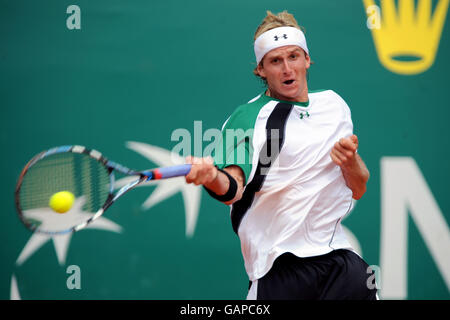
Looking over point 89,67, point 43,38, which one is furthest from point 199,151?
point 43,38

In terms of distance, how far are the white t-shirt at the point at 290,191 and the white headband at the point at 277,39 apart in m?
0.25

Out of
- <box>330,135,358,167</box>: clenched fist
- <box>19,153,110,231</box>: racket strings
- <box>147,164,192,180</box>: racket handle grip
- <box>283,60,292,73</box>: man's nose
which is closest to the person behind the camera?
<box>147,164,192,180</box>: racket handle grip

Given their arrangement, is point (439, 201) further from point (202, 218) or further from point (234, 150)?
point (234, 150)

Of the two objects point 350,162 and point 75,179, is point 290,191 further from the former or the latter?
point 75,179

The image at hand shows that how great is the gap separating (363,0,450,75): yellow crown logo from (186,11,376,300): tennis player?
4.80 ft

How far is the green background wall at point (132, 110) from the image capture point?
4.06 m

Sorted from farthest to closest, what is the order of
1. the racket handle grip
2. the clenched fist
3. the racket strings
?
the clenched fist < the racket strings < the racket handle grip

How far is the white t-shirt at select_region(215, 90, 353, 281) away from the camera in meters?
2.73

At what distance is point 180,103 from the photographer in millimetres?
4102

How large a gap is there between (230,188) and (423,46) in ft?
7.64

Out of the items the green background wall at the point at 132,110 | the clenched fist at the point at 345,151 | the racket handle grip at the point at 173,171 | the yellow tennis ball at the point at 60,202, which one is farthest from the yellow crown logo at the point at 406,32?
the yellow tennis ball at the point at 60,202

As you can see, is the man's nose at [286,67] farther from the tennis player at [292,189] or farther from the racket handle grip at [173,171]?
the racket handle grip at [173,171]

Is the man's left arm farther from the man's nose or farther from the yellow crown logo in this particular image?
the yellow crown logo

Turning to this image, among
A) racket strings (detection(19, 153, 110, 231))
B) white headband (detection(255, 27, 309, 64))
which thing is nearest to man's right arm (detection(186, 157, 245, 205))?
racket strings (detection(19, 153, 110, 231))
